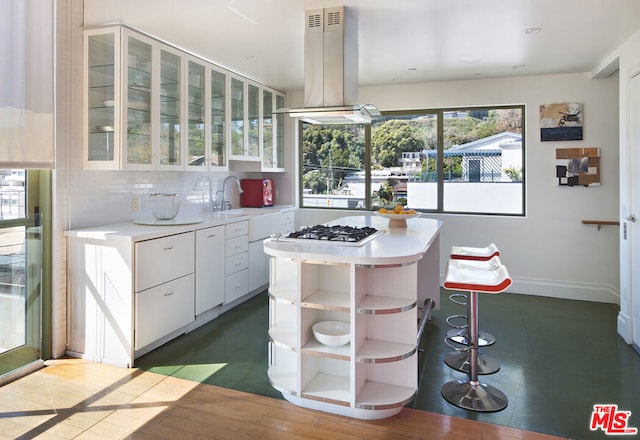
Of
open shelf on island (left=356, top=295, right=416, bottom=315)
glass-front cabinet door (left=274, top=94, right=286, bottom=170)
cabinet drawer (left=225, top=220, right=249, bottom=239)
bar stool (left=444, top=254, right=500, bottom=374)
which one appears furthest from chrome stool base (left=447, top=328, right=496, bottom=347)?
glass-front cabinet door (left=274, top=94, right=286, bottom=170)

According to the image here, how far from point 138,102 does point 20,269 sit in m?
1.50

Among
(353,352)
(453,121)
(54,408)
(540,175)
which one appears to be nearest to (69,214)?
(54,408)

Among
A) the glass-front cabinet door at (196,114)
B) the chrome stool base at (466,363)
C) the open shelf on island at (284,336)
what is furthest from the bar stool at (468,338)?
the glass-front cabinet door at (196,114)

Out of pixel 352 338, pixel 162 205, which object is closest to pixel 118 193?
pixel 162 205

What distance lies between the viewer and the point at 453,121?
542cm

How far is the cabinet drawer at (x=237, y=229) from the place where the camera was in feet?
14.0

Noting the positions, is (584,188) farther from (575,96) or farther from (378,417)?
(378,417)

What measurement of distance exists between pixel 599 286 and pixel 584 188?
3.59 ft

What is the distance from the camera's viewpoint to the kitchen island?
7.84ft

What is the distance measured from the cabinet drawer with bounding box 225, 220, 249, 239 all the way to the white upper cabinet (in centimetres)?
65

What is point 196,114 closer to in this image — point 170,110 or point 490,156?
point 170,110

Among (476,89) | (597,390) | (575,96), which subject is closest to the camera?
(597,390)

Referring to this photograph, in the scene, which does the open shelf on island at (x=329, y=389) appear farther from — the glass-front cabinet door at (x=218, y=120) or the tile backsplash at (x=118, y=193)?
the glass-front cabinet door at (x=218, y=120)

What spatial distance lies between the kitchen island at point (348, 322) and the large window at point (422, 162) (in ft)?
9.87
